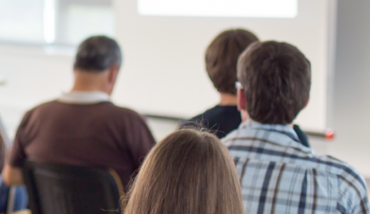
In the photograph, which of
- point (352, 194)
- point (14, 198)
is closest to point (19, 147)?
point (14, 198)

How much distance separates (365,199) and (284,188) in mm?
210

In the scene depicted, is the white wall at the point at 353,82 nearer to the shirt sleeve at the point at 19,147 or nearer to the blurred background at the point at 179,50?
the blurred background at the point at 179,50

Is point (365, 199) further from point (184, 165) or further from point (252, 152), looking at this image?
point (184, 165)

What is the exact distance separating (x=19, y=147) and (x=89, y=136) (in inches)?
14.8

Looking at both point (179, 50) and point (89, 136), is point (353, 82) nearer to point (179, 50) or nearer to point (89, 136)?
point (179, 50)

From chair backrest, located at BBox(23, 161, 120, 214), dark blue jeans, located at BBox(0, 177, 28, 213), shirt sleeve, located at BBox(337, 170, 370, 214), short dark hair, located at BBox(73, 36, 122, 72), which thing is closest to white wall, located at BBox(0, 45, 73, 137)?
dark blue jeans, located at BBox(0, 177, 28, 213)

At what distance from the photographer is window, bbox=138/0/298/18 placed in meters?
2.68

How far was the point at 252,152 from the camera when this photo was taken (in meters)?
1.22

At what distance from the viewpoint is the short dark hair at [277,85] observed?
1276mm

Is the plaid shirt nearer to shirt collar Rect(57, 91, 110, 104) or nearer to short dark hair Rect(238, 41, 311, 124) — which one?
short dark hair Rect(238, 41, 311, 124)

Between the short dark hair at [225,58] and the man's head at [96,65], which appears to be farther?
the man's head at [96,65]

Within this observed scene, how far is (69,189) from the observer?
157cm

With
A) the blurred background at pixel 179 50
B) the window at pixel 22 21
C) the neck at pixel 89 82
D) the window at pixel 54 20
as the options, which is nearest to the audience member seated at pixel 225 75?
the neck at pixel 89 82

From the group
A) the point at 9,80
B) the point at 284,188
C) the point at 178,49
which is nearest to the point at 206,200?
the point at 284,188
